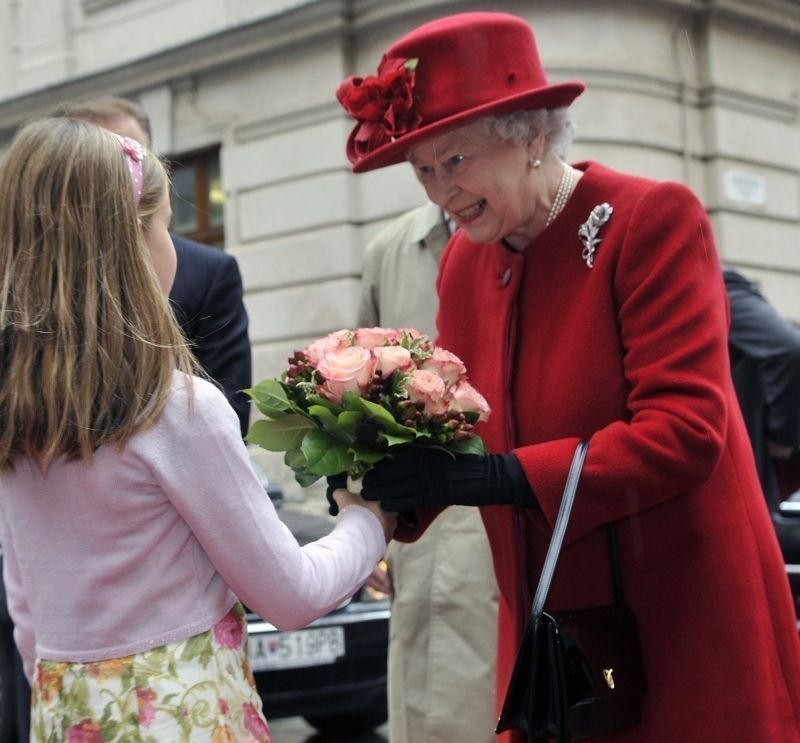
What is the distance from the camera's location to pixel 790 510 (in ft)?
15.6

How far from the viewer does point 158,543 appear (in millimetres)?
1927

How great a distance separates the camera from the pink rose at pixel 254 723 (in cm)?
198

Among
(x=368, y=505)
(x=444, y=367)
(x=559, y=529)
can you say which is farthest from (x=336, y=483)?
(x=559, y=529)

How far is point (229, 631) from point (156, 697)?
16 centimetres

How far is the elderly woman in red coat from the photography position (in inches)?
84.0

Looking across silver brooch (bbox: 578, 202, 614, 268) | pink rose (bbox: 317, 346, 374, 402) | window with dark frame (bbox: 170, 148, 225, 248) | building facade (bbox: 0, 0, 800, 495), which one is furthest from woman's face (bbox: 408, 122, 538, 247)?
window with dark frame (bbox: 170, 148, 225, 248)

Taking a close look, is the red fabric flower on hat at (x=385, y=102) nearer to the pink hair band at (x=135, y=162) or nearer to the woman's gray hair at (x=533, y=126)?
the woman's gray hair at (x=533, y=126)

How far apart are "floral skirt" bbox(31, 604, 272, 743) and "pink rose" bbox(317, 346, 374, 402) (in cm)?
42

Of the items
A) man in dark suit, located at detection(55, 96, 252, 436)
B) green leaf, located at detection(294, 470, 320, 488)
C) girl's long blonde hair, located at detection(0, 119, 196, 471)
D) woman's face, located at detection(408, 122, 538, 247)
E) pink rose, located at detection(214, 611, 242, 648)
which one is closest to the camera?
girl's long blonde hair, located at detection(0, 119, 196, 471)

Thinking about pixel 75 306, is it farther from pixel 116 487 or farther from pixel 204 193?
pixel 204 193

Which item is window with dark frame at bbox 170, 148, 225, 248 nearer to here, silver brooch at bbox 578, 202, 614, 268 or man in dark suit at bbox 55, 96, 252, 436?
man in dark suit at bbox 55, 96, 252, 436

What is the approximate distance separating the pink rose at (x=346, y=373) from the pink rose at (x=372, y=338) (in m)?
0.07

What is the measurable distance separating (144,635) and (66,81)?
12802 mm

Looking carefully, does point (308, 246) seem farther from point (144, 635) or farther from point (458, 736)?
point (144, 635)
